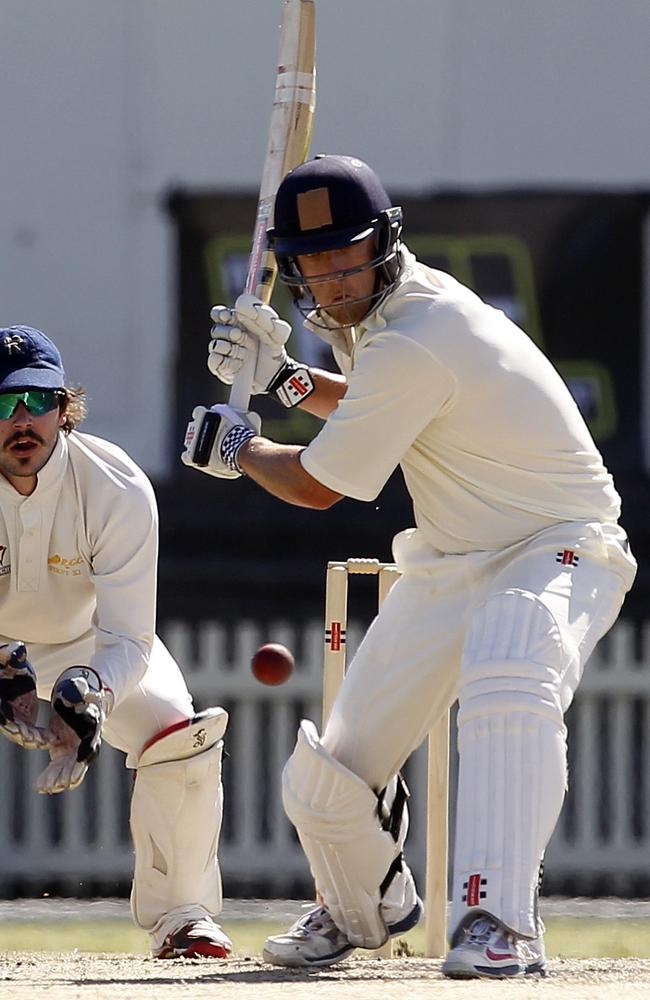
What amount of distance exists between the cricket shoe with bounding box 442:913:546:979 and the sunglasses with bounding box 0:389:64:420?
1.42 m

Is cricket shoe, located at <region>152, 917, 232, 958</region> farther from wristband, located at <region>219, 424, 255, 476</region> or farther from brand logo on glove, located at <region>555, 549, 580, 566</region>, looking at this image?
brand logo on glove, located at <region>555, 549, 580, 566</region>

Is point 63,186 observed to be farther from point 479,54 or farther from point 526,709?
point 526,709

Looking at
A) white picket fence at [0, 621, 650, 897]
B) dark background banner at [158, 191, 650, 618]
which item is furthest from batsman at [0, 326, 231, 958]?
dark background banner at [158, 191, 650, 618]

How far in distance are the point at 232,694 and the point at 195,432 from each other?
3334 mm

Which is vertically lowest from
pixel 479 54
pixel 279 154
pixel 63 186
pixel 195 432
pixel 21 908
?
pixel 21 908

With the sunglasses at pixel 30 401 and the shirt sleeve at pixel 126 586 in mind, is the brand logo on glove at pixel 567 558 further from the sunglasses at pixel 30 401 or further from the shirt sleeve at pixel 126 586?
the sunglasses at pixel 30 401

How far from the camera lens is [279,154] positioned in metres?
4.64

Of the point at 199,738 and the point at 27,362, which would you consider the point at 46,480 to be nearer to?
the point at 27,362

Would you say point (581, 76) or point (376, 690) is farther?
point (581, 76)

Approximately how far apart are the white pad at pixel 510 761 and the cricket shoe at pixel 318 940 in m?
0.60

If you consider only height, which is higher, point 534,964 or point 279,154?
point 279,154

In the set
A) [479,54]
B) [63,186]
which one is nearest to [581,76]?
[479,54]

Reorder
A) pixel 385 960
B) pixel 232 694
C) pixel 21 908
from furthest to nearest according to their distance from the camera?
pixel 232 694 < pixel 21 908 < pixel 385 960

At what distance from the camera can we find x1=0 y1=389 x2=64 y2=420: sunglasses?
14.5ft
